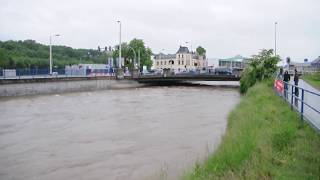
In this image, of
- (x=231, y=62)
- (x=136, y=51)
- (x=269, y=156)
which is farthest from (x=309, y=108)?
(x=231, y=62)

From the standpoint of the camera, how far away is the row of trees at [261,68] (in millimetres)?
46819

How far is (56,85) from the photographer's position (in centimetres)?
5603

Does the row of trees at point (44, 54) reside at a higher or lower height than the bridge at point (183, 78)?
higher

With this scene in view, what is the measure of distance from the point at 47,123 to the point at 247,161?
18.4 metres

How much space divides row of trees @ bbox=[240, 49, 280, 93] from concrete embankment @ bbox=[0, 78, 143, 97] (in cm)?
2399

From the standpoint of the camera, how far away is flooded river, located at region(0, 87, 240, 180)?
13859 mm

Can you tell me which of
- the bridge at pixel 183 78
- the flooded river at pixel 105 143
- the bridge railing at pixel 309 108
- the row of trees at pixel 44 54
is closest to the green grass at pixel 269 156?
the bridge railing at pixel 309 108

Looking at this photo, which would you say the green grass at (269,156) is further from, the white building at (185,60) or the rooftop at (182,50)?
the rooftop at (182,50)

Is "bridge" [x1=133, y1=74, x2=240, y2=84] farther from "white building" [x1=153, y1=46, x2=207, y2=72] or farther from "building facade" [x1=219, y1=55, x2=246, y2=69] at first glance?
"white building" [x1=153, y1=46, x2=207, y2=72]

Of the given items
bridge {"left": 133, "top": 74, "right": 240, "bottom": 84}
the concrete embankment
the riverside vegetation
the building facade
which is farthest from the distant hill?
the riverside vegetation

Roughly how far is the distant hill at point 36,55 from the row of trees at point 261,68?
2726 inches

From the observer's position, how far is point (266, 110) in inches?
741

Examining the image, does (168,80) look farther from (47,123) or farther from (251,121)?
(251,121)

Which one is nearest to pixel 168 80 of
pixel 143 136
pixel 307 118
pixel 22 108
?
pixel 22 108
